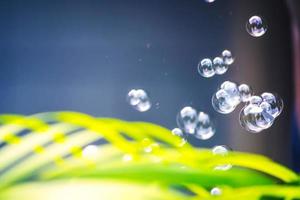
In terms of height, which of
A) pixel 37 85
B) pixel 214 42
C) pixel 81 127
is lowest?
pixel 81 127

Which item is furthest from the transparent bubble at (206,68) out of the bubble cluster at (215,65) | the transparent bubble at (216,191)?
the transparent bubble at (216,191)

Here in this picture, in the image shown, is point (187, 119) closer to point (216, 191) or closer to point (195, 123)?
point (195, 123)

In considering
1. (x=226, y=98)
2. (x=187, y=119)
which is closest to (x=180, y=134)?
(x=187, y=119)

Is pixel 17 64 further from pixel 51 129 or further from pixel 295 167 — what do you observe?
pixel 295 167

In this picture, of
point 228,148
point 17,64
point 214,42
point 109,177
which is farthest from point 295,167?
point 17,64

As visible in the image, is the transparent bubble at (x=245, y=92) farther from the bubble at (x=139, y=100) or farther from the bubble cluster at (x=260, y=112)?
the bubble at (x=139, y=100)
